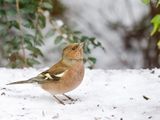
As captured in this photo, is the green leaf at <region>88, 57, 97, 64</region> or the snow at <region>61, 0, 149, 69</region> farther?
the snow at <region>61, 0, 149, 69</region>

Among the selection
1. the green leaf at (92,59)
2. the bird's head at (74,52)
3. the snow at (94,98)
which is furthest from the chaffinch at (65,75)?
the green leaf at (92,59)

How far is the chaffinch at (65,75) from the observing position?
6.78 meters

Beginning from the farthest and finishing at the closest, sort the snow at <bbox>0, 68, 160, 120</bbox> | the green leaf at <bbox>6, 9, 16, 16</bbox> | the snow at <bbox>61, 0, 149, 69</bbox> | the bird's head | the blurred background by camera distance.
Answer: the snow at <bbox>61, 0, 149, 69</bbox>
the blurred background
the green leaf at <bbox>6, 9, 16, 16</bbox>
the bird's head
the snow at <bbox>0, 68, 160, 120</bbox>

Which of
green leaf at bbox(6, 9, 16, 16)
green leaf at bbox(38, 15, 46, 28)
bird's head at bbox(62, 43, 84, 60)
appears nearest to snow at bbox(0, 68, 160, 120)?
bird's head at bbox(62, 43, 84, 60)

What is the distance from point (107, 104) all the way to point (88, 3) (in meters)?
6.27

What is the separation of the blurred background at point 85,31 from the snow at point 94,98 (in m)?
1.12

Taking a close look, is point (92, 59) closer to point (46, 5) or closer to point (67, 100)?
point (46, 5)

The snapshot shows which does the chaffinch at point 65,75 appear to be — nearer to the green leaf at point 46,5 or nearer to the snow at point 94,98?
the snow at point 94,98

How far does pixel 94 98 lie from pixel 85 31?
512cm

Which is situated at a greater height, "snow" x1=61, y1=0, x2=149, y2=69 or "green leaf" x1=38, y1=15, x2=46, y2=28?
"green leaf" x1=38, y1=15, x2=46, y2=28

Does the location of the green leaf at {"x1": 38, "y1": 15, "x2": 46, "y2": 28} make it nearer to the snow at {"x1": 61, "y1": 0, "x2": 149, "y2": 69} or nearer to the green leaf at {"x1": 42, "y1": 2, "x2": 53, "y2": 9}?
the green leaf at {"x1": 42, "y1": 2, "x2": 53, "y2": 9}

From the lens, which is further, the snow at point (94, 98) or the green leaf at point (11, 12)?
the green leaf at point (11, 12)

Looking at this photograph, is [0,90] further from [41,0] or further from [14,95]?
[41,0]

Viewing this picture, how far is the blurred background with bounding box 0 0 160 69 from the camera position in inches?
363
